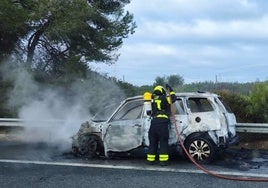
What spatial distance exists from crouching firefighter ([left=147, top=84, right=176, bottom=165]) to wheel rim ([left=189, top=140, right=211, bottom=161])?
57cm

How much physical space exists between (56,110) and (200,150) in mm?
5564

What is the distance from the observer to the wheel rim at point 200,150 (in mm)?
9523

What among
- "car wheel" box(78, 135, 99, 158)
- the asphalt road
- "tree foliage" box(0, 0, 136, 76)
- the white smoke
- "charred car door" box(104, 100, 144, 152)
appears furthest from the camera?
"tree foliage" box(0, 0, 136, 76)

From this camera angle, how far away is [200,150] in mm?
9594

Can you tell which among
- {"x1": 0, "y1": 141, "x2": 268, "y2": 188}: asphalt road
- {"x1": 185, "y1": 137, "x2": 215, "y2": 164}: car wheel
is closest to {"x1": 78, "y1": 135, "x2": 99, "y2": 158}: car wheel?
{"x1": 0, "y1": 141, "x2": 268, "y2": 188}: asphalt road

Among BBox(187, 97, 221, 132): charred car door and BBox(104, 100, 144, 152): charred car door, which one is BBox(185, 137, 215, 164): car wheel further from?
BBox(104, 100, 144, 152): charred car door

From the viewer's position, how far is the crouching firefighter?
31.0ft

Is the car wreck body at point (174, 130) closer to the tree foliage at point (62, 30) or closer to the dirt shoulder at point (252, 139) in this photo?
the dirt shoulder at point (252, 139)

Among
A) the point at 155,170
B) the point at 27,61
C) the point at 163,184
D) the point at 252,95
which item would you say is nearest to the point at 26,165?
the point at 155,170

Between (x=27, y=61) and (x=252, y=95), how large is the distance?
1075 cm

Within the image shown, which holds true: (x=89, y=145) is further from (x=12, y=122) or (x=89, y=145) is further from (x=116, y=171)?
(x=12, y=122)

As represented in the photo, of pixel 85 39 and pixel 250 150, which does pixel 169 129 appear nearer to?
pixel 250 150

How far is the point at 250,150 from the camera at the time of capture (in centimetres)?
1170

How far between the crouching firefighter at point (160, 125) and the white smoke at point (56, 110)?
8.49ft
